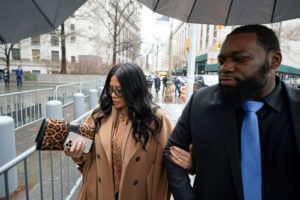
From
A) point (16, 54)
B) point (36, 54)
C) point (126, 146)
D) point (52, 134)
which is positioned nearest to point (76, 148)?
point (52, 134)

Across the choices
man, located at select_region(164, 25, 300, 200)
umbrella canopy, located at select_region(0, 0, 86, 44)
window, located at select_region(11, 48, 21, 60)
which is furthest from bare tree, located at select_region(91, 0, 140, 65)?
window, located at select_region(11, 48, 21, 60)

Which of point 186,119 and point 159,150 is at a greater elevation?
point 186,119

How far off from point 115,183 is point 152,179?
1.13 ft

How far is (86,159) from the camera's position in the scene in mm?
1781

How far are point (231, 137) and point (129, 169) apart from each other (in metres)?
0.89

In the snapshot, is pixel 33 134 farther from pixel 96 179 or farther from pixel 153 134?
pixel 153 134

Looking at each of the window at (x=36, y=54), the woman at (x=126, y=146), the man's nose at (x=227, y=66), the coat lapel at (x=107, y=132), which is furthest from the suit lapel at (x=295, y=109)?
the window at (x=36, y=54)

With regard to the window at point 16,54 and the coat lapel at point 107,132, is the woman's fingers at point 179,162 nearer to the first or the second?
the coat lapel at point 107,132

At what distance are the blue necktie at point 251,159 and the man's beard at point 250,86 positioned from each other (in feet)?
0.41

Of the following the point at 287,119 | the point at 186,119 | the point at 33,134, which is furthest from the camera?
the point at 33,134

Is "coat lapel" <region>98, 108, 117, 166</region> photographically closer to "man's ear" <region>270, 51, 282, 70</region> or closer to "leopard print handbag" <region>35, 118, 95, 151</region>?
"leopard print handbag" <region>35, 118, 95, 151</region>

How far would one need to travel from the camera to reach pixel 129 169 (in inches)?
64.7

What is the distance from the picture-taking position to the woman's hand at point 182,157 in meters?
1.46

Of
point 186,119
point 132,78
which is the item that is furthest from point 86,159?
point 186,119
